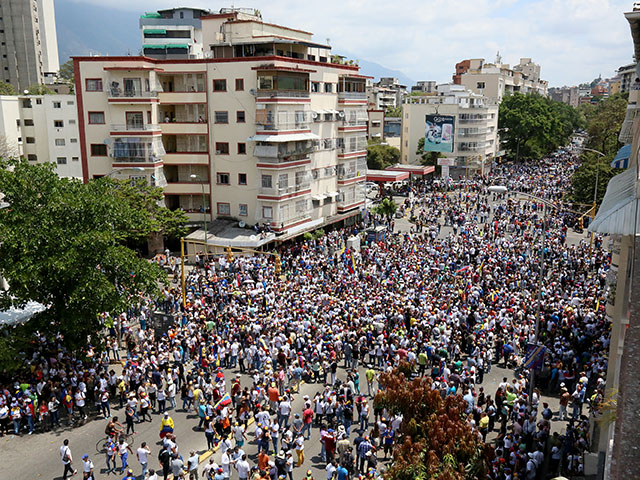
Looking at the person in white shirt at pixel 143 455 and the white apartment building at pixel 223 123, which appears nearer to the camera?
the person in white shirt at pixel 143 455

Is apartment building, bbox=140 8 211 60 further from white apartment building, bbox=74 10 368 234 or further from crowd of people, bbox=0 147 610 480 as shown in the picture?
crowd of people, bbox=0 147 610 480

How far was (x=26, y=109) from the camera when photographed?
60.7m

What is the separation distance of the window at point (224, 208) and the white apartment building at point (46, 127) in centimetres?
2206

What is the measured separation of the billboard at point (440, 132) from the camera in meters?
79.9

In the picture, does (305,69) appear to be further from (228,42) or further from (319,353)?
(319,353)

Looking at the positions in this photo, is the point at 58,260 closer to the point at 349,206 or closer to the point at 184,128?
the point at 184,128

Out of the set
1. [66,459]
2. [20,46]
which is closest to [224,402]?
[66,459]

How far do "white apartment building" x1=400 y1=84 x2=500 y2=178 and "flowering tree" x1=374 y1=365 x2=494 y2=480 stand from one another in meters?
71.3

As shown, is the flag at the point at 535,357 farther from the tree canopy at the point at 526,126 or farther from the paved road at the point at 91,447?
the tree canopy at the point at 526,126

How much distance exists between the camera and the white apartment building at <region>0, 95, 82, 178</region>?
2325 inches

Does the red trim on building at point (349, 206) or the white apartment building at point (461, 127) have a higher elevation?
the white apartment building at point (461, 127)

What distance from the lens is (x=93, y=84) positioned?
4216 centimetres

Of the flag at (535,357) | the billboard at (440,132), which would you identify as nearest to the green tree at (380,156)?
the billboard at (440,132)

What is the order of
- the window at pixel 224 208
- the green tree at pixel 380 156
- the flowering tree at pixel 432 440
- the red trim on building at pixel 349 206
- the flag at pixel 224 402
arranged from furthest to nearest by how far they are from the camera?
1. the green tree at pixel 380 156
2. the red trim on building at pixel 349 206
3. the window at pixel 224 208
4. the flag at pixel 224 402
5. the flowering tree at pixel 432 440
